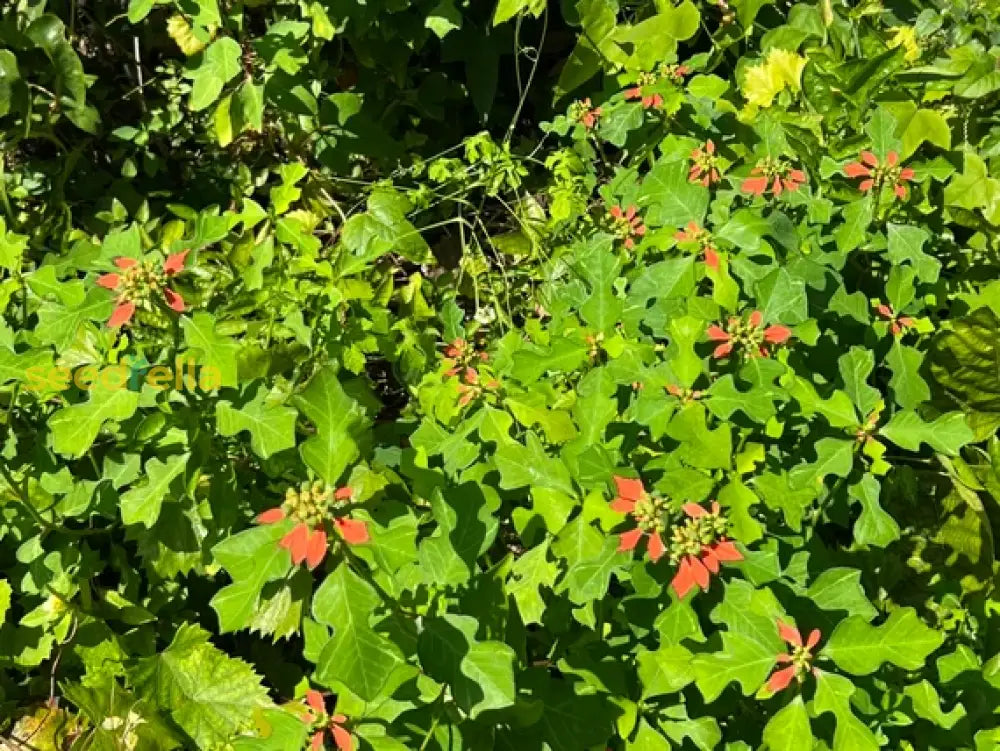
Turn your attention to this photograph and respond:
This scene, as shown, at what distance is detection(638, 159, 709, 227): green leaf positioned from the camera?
1488mm

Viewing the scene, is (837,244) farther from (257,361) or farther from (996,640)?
(257,361)

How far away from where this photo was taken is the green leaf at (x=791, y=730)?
1.07 m

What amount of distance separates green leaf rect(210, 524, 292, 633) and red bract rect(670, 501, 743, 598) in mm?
490

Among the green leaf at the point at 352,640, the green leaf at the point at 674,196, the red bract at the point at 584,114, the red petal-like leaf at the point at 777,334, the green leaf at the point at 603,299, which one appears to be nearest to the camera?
the green leaf at the point at 352,640

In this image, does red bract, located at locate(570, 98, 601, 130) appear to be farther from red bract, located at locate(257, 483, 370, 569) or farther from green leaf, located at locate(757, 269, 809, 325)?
red bract, located at locate(257, 483, 370, 569)

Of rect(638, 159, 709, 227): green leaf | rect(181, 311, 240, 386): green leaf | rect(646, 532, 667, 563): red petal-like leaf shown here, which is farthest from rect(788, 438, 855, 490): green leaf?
rect(181, 311, 240, 386): green leaf

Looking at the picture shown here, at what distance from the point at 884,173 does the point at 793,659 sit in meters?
0.89

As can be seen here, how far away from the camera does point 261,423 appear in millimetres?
1195

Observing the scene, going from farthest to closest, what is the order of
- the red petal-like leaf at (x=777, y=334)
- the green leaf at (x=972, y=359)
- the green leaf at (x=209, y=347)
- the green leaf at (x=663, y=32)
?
1. the green leaf at (x=663, y=32)
2. the green leaf at (x=972, y=359)
3. the red petal-like leaf at (x=777, y=334)
4. the green leaf at (x=209, y=347)

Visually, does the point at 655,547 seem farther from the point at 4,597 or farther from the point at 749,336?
the point at 4,597

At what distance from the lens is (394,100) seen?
8.30 feet

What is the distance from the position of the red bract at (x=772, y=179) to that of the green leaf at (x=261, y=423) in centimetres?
90

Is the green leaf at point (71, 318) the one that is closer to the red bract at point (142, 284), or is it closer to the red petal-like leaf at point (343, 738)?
the red bract at point (142, 284)

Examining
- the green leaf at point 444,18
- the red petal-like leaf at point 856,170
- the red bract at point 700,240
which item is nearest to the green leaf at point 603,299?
the red bract at point 700,240
